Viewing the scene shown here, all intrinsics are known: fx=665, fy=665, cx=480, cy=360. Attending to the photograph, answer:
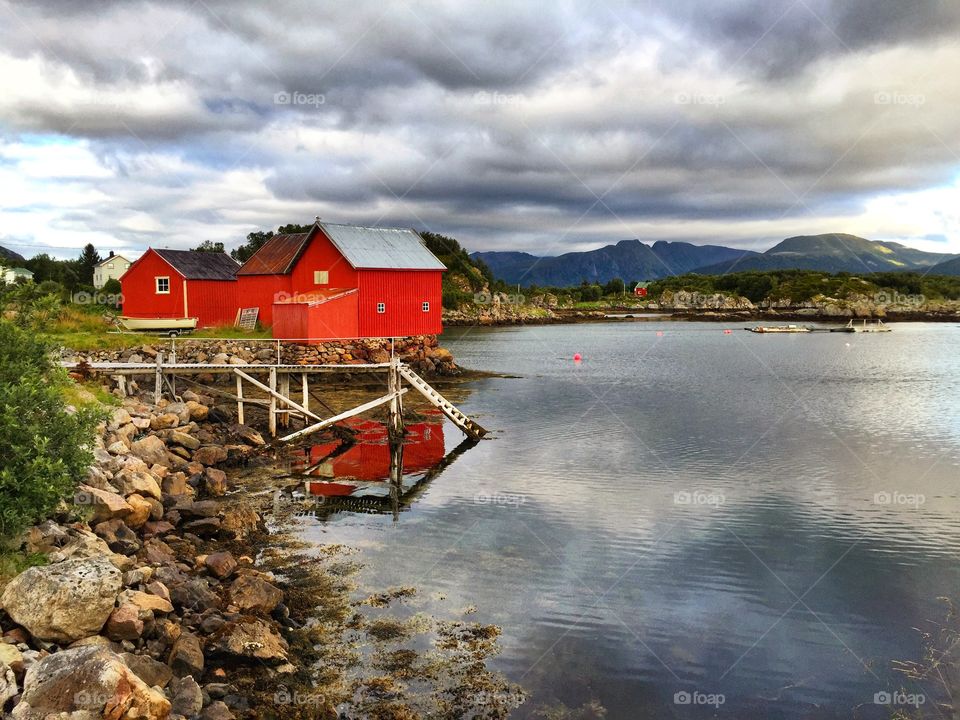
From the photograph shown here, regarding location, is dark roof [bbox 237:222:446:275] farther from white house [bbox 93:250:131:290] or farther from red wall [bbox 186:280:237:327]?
white house [bbox 93:250:131:290]

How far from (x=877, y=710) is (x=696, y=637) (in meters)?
2.56

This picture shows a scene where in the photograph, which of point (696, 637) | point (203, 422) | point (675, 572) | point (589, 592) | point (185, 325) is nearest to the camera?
point (696, 637)

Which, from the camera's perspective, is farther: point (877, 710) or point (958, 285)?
point (958, 285)

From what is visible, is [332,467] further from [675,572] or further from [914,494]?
[914,494]

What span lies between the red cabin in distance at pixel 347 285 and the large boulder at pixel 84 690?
30470 millimetres

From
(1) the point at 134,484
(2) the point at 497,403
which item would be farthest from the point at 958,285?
(1) the point at 134,484

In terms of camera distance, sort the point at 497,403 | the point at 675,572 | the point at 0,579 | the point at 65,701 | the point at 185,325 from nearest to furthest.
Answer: the point at 65,701 < the point at 0,579 < the point at 675,572 < the point at 497,403 < the point at 185,325

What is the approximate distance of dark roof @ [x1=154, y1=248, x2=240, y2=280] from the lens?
45.0m

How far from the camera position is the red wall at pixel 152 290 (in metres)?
44.8

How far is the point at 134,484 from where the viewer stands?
13.7 metres

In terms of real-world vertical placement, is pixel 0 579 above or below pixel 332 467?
above
